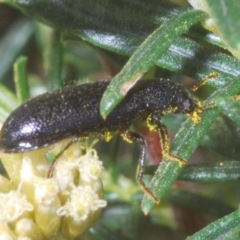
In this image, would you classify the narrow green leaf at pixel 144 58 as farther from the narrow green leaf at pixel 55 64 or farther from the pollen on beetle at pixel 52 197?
the narrow green leaf at pixel 55 64

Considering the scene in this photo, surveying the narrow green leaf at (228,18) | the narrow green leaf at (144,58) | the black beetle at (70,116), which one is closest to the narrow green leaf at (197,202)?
the black beetle at (70,116)

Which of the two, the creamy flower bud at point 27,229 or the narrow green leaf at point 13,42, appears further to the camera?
the narrow green leaf at point 13,42

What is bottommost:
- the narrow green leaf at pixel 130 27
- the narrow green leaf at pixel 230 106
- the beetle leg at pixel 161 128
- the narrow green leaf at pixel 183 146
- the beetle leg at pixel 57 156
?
the beetle leg at pixel 57 156

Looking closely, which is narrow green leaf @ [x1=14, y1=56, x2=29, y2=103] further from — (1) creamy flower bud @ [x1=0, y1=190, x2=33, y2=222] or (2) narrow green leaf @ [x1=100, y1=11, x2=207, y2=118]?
(2) narrow green leaf @ [x1=100, y1=11, x2=207, y2=118]

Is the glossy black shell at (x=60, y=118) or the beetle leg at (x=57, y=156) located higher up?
the glossy black shell at (x=60, y=118)

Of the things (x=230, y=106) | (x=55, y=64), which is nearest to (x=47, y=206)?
(x=230, y=106)

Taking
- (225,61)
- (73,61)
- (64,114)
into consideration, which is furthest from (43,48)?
(225,61)

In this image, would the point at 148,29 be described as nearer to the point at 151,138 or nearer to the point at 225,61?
the point at 225,61
